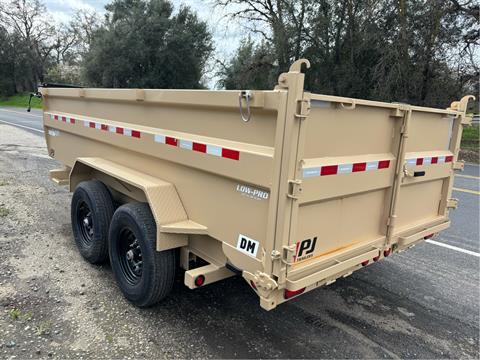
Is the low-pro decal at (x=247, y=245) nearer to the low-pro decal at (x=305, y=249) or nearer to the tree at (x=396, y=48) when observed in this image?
the low-pro decal at (x=305, y=249)

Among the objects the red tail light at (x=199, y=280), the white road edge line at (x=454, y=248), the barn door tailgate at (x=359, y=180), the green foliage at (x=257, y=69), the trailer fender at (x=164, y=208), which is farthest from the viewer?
the green foliage at (x=257, y=69)

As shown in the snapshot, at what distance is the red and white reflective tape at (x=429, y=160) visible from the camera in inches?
123

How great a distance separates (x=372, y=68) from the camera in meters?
15.7

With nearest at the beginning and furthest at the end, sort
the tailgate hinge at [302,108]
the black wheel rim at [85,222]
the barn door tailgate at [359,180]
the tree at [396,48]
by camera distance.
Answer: the tailgate hinge at [302,108], the barn door tailgate at [359,180], the black wheel rim at [85,222], the tree at [396,48]

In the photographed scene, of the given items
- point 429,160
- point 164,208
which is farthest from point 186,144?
point 429,160

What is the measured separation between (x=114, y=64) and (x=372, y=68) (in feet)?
63.2

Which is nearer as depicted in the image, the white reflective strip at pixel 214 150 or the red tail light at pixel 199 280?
the white reflective strip at pixel 214 150

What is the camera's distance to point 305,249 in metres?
2.51

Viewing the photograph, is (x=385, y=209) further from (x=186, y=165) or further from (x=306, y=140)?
(x=186, y=165)

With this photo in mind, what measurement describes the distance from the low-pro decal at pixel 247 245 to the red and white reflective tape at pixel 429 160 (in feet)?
4.87

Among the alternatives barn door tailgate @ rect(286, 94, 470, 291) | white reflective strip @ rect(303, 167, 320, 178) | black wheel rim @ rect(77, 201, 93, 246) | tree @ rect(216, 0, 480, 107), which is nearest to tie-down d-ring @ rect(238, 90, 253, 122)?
barn door tailgate @ rect(286, 94, 470, 291)

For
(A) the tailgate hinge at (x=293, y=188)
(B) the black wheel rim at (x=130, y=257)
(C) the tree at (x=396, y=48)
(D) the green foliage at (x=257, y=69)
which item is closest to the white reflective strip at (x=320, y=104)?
(A) the tailgate hinge at (x=293, y=188)

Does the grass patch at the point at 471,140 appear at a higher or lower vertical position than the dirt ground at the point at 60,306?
higher

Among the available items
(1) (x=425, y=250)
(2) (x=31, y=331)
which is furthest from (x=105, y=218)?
(1) (x=425, y=250)
